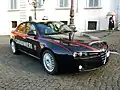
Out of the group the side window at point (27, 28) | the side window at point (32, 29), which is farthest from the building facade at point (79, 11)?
the side window at point (32, 29)

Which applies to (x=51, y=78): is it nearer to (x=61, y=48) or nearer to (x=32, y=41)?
(x=61, y=48)

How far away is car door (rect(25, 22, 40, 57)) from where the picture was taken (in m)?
6.99

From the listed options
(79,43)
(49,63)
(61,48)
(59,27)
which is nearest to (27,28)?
(59,27)

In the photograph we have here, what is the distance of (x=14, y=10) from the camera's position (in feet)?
68.0

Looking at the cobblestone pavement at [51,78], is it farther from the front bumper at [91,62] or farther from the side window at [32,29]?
the side window at [32,29]

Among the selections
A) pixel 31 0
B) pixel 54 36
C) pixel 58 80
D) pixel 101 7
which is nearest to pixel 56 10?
pixel 31 0

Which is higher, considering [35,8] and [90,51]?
[35,8]

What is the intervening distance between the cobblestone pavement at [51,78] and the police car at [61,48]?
0.30 m

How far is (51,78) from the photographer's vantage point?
603 centimetres

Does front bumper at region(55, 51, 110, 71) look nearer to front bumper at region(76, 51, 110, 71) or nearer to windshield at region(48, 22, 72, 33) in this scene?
front bumper at region(76, 51, 110, 71)

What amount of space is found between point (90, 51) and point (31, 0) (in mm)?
14860

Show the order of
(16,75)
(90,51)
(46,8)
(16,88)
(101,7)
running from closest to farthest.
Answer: (16,88), (90,51), (16,75), (101,7), (46,8)

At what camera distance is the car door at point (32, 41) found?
6986 mm

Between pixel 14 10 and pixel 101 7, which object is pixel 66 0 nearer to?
pixel 101 7
